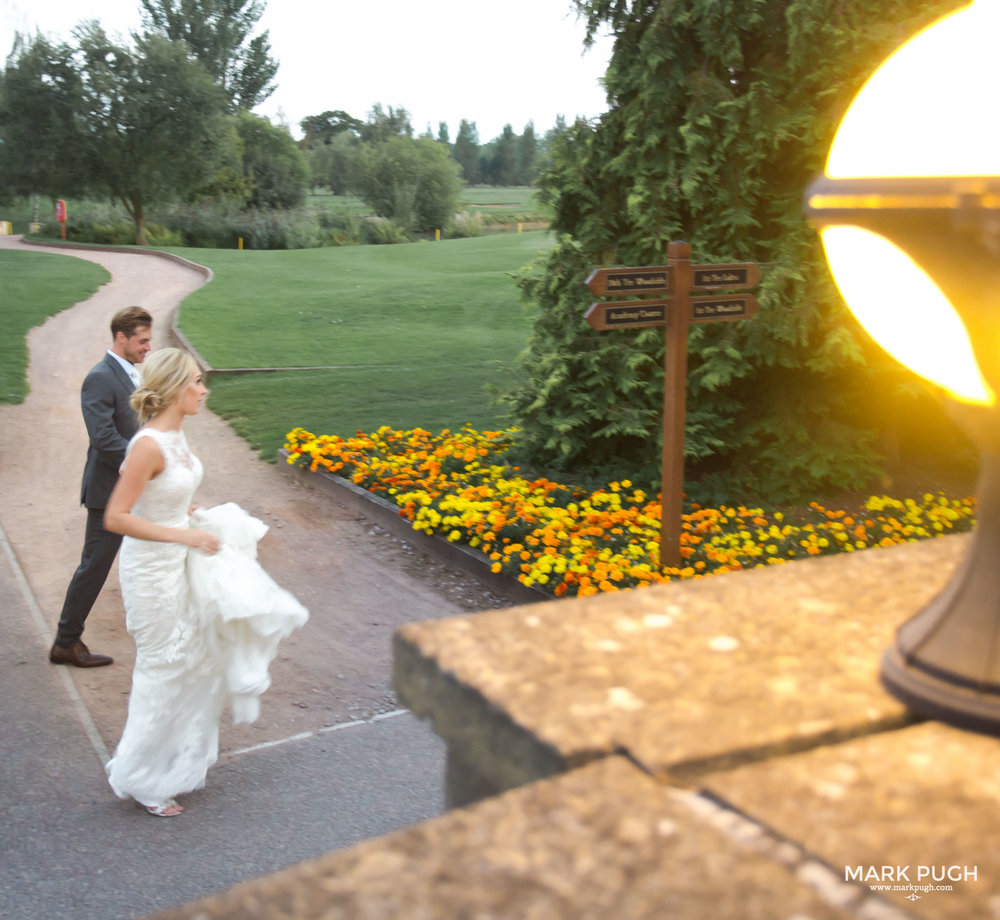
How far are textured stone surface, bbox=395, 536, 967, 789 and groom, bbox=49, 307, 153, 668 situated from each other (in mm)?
4767

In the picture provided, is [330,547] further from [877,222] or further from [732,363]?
[877,222]

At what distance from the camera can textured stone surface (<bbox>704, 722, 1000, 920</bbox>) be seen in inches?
36.4

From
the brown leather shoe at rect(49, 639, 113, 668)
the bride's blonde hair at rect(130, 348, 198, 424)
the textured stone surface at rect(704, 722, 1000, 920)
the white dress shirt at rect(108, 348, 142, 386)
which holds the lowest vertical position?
the brown leather shoe at rect(49, 639, 113, 668)

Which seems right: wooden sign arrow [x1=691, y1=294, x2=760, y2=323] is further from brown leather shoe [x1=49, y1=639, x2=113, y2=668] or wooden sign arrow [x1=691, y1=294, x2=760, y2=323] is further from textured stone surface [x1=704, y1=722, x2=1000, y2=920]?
textured stone surface [x1=704, y1=722, x2=1000, y2=920]

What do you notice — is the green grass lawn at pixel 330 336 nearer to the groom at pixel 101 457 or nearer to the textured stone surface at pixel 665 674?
the groom at pixel 101 457

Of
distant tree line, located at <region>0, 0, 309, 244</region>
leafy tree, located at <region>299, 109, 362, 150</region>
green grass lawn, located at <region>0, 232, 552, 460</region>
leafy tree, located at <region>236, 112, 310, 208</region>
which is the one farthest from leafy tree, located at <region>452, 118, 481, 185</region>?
green grass lawn, located at <region>0, 232, 552, 460</region>

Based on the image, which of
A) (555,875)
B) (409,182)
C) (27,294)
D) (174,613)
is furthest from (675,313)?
(409,182)

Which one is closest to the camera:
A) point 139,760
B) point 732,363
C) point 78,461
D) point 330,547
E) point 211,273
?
point 139,760

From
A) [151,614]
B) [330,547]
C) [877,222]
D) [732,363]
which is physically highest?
[877,222]

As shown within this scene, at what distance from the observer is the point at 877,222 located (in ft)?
3.68

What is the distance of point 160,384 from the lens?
432 cm

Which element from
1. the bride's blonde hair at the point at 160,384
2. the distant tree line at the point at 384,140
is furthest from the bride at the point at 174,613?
the distant tree line at the point at 384,140

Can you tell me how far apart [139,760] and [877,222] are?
4.03m

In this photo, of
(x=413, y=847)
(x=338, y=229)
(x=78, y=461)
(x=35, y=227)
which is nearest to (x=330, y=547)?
(x=78, y=461)
